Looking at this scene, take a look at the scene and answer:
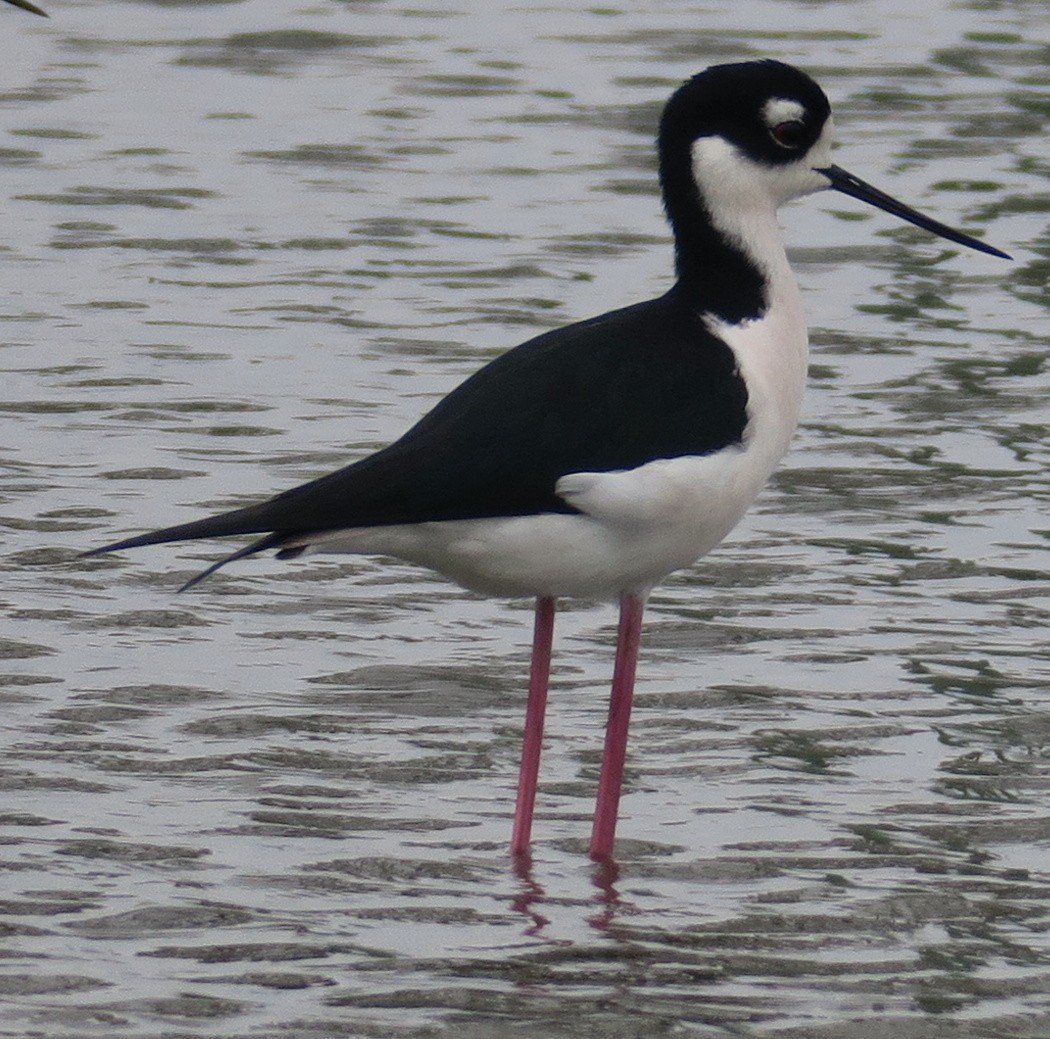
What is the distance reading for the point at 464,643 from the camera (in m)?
7.36

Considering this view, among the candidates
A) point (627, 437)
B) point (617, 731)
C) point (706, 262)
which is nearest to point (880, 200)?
point (706, 262)

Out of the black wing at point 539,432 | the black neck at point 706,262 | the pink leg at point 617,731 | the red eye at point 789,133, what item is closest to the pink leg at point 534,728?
the pink leg at point 617,731

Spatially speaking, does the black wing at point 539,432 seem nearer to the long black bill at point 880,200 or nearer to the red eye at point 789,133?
the red eye at point 789,133

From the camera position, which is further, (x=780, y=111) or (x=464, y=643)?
(x=464, y=643)

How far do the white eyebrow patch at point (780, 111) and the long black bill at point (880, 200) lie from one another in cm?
19

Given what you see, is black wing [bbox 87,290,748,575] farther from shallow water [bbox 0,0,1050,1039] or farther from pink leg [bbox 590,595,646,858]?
shallow water [bbox 0,0,1050,1039]

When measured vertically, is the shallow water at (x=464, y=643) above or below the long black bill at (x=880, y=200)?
below

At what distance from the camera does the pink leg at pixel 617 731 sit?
5.99 metres

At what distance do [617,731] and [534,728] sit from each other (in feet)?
0.61

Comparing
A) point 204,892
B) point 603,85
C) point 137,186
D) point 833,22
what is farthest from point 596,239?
point 204,892

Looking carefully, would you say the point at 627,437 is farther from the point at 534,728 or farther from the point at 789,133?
the point at 789,133

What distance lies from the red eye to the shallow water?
1.46 meters

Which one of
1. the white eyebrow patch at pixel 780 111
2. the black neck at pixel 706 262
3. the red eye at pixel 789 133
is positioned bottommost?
the black neck at pixel 706 262

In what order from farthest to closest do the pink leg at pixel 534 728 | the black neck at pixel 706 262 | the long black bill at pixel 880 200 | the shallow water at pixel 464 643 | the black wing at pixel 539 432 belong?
the long black bill at pixel 880 200 < the black neck at pixel 706 262 < the pink leg at pixel 534 728 < the black wing at pixel 539 432 < the shallow water at pixel 464 643
